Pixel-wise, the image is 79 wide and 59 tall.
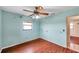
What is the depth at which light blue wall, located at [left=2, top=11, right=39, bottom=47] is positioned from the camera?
808mm

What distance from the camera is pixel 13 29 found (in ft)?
2.79

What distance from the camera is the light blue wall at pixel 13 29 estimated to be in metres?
0.81

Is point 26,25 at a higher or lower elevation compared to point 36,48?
higher

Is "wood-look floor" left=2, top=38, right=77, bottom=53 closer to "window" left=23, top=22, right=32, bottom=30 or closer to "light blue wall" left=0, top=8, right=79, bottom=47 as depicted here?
"light blue wall" left=0, top=8, right=79, bottom=47

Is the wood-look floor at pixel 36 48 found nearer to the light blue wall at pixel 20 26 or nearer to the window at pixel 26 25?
the light blue wall at pixel 20 26

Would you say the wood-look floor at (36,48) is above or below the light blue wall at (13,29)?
below

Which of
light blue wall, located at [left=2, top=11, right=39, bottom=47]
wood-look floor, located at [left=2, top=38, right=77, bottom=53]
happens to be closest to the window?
light blue wall, located at [left=2, top=11, right=39, bottom=47]

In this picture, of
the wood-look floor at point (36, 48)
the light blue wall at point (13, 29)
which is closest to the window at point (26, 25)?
the light blue wall at point (13, 29)

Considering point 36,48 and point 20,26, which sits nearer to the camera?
A: point 20,26

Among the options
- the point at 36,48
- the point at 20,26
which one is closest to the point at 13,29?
the point at 20,26

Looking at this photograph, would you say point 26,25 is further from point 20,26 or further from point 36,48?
point 36,48
